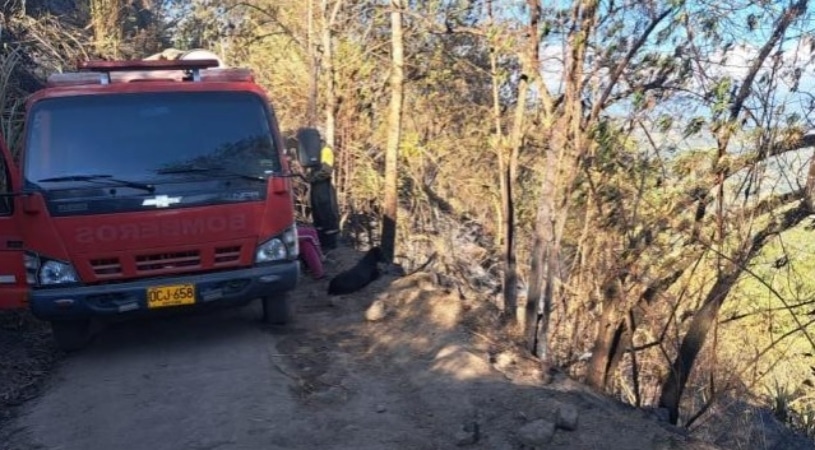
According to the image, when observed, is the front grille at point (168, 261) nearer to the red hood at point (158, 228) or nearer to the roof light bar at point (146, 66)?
the red hood at point (158, 228)

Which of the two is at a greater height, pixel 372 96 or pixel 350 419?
pixel 372 96

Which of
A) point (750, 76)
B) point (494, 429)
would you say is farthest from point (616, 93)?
point (494, 429)

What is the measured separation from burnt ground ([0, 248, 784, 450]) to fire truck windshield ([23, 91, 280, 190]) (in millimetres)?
1608

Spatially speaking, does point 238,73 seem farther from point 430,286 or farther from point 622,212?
point 622,212

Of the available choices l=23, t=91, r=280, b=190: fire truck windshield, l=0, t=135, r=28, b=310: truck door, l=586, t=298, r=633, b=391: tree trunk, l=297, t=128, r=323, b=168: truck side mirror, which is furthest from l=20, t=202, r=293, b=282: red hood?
l=586, t=298, r=633, b=391: tree trunk

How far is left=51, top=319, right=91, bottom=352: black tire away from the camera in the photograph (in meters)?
7.37

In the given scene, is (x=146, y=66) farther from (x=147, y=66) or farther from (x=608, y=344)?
(x=608, y=344)

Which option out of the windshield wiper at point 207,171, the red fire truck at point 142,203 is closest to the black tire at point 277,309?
the red fire truck at point 142,203

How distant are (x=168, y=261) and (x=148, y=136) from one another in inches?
42.6

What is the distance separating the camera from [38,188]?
683cm

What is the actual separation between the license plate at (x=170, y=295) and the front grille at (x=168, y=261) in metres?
0.17

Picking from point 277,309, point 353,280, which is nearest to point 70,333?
point 277,309

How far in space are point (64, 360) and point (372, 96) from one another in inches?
308

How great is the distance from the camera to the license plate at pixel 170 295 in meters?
6.96
